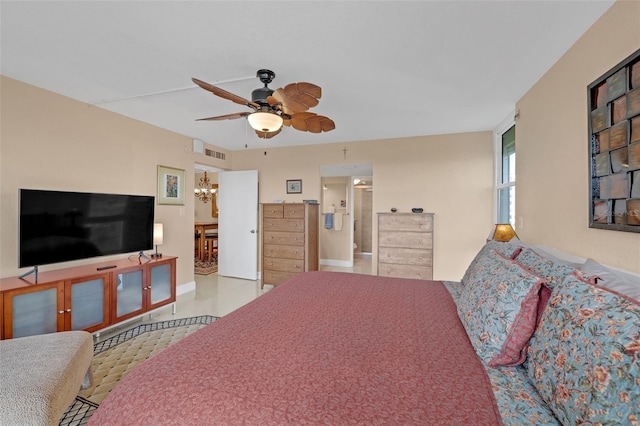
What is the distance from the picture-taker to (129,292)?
279 centimetres

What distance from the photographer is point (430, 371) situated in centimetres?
96

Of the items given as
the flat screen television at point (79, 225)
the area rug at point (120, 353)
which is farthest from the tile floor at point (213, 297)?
the flat screen television at point (79, 225)

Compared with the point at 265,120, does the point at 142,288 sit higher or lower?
lower

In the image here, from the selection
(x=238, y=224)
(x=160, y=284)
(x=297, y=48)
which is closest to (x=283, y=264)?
(x=238, y=224)

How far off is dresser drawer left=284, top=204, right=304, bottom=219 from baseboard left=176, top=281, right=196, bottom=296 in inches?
70.9

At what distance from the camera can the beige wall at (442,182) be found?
3834 millimetres

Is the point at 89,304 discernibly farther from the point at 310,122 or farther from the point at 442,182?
the point at 442,182

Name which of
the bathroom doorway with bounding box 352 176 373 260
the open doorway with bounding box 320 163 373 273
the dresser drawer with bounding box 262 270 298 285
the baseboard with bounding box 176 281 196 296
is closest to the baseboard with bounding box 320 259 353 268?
the open doorway with bounding box 320 163 373 273

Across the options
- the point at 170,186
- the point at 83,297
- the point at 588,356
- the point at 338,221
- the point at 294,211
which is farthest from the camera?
the point at 338,221

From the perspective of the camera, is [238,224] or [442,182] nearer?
[442,182]

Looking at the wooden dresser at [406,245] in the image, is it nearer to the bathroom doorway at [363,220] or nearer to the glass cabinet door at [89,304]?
the bathroom doorway at [363,220]

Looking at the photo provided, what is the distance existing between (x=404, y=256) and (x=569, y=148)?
2457mm

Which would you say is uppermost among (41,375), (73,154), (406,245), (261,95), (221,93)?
(261,95)

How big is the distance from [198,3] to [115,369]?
8.69 ft
